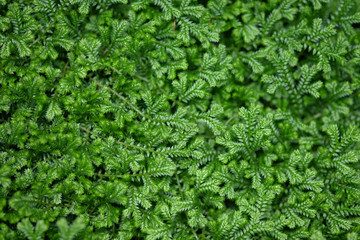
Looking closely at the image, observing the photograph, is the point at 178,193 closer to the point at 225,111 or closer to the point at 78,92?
the point at 225,111

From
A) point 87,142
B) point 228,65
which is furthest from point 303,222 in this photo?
point 87,142

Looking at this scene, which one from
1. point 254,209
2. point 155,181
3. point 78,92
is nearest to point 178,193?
point 155,181

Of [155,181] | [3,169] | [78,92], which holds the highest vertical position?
[78,92]

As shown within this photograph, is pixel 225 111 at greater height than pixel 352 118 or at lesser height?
greater

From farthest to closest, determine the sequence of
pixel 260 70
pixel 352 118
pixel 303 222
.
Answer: pixel 352 118
pixel 260 70
pixel 303 222

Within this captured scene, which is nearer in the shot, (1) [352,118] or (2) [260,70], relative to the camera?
(2) [260,70]

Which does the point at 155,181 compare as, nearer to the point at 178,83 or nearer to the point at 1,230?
the point at 178,83

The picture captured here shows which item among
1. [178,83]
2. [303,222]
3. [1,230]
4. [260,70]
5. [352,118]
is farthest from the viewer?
[352,118]
